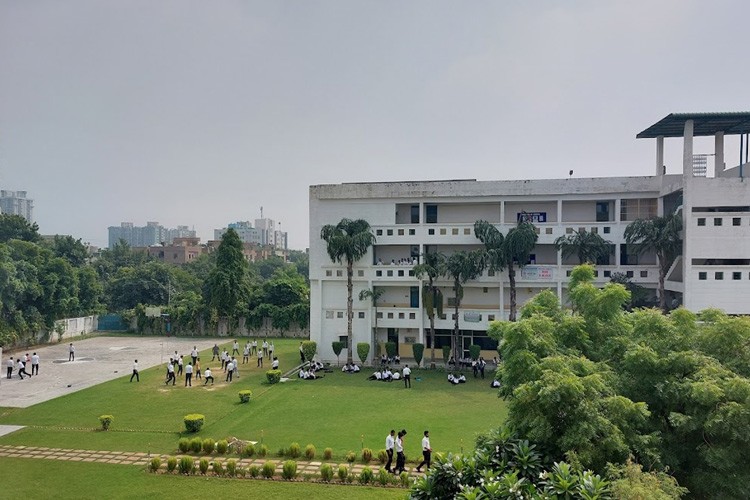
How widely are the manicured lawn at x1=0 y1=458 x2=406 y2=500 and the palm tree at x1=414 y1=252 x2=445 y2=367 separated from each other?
14626 millimetres

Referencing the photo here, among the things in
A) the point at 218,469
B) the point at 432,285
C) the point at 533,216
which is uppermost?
the point at 533,216

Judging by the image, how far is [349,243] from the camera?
26844mm

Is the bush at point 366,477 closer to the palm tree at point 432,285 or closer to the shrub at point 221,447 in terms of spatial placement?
the shrub at point 221,447

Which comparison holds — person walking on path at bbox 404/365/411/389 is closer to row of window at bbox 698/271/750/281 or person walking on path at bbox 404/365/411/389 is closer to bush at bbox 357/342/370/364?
bush at bbox 357/342/370/364

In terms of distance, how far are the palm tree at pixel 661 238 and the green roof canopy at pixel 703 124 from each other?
13.8 ft

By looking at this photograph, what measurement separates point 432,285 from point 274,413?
11304 millimetres

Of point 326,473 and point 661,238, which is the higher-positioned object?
point 661,238

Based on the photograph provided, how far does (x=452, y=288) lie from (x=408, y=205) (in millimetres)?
5056

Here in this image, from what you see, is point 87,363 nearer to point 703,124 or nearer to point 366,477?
point 366,477

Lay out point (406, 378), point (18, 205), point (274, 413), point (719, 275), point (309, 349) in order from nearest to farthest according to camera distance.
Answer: point (274, 413)
point (719, 275)
point (406, 378)
point (309, 349)
point (18, 205)

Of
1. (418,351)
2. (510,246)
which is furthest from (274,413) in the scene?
(510,246)

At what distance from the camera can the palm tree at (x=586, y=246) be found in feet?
82.2

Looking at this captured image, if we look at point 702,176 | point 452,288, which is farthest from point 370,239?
point 702,176

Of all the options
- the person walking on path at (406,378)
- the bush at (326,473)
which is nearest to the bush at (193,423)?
Result: the bush at (326,473)
